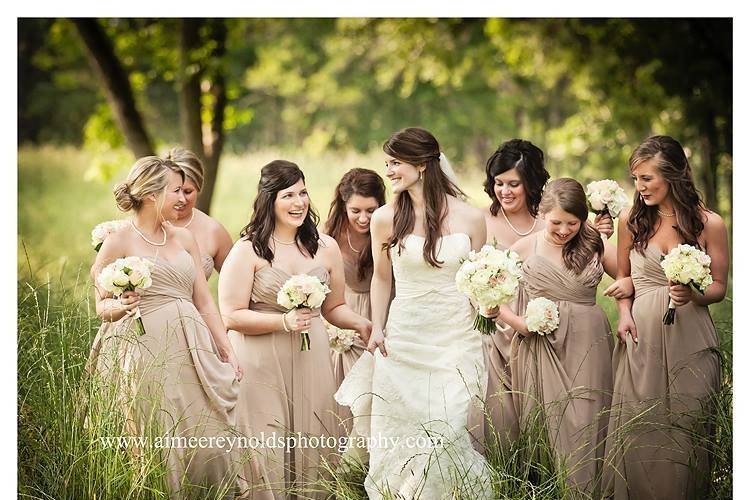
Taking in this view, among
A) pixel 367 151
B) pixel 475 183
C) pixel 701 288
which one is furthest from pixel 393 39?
pixel 701 288

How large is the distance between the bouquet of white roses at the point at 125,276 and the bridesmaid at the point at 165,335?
119mm

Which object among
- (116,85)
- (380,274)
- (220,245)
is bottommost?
(380,274)

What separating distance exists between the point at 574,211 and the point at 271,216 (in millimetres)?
1881

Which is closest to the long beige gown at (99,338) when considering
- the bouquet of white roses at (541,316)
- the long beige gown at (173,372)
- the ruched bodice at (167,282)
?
the long beige gown at (173,372)

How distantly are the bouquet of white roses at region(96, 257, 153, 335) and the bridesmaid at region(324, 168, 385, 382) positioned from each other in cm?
130

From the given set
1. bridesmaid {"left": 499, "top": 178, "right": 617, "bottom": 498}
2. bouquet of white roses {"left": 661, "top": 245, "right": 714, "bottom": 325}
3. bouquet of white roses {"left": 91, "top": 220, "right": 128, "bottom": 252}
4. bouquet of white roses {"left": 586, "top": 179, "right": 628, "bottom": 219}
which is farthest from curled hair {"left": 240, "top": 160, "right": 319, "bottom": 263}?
bouquet of white roses {"left": 661, "top": 245, "right": 714, "bottom": 325}

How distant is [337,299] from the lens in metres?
5.79

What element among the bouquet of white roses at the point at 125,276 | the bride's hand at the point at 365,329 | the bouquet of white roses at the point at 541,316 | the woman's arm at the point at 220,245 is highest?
the woman's arm at the point at 220,245

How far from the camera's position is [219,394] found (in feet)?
18.5

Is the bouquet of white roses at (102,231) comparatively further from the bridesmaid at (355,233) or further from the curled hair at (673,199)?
the curled hair at (673,199)

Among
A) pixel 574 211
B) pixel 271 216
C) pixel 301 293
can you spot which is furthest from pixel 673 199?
pixel 271 216

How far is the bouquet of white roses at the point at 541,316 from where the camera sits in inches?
221

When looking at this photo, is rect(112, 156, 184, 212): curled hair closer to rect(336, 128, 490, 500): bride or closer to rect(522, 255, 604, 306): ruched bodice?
rect(336, 128, 490, 500): bride

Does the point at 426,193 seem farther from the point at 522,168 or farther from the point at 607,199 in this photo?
the point at 607,199
